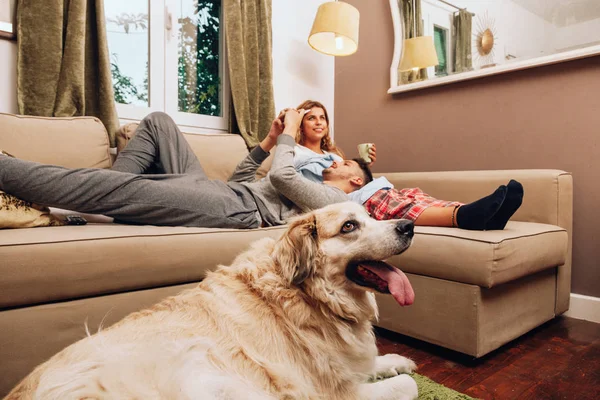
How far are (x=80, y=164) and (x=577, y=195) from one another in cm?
278

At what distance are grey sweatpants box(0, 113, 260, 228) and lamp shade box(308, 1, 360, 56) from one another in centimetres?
166

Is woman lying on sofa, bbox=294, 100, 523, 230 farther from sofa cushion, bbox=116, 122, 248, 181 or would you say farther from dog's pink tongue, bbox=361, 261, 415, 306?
dog's pink tongue, bbox=361, 261, 415, 306

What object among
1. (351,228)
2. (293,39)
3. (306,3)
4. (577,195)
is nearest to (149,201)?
(351,228)

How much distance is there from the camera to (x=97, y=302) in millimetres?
1279

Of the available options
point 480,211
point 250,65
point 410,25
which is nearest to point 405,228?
point 480,211

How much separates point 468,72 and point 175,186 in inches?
86.0

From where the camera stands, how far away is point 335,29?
2.92 m

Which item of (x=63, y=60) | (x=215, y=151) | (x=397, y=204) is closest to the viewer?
(x=397, y=204)

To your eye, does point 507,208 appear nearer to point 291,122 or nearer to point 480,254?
point 480,254

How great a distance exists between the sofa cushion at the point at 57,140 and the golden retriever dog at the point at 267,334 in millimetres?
1391

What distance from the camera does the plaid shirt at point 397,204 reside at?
1.89 m

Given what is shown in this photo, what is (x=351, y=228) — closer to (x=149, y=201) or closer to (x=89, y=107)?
(x=149, y=201)

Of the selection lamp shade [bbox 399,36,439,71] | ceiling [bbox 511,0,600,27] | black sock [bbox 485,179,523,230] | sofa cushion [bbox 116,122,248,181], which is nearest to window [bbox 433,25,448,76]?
lamp shade [bbox 399,36,439,71]

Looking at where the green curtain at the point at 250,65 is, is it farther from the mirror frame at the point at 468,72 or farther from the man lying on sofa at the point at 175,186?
the mirror frame at the point at 468,72
